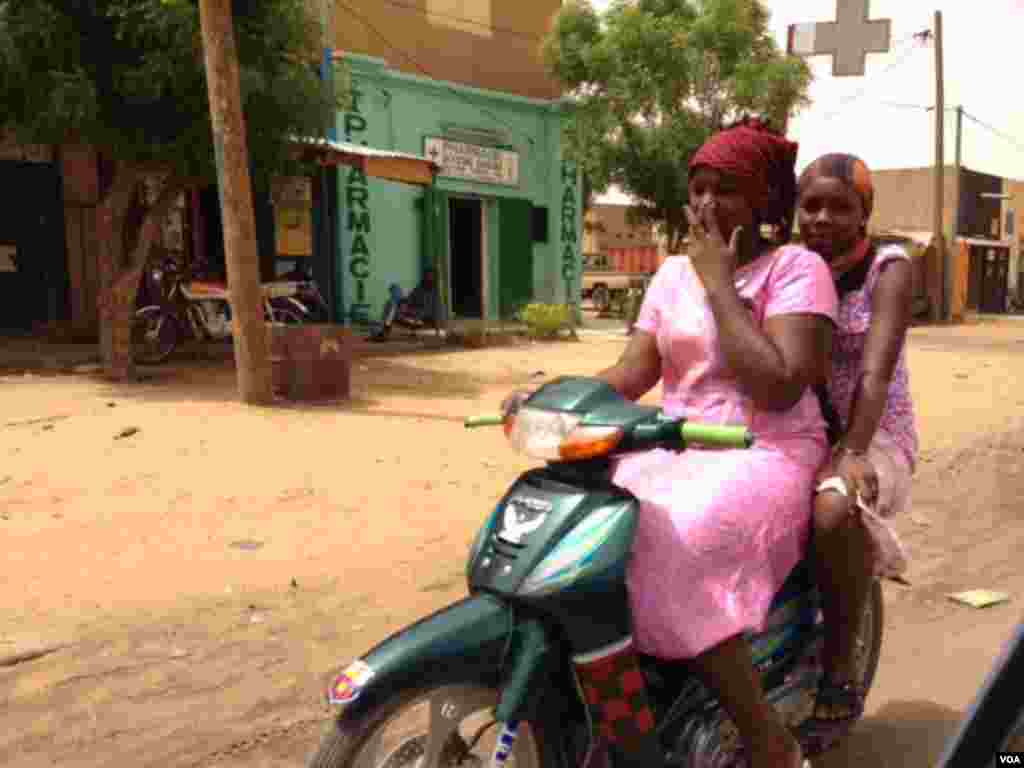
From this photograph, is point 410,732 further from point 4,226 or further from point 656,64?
point 656,64

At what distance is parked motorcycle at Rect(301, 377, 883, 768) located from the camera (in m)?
1.57

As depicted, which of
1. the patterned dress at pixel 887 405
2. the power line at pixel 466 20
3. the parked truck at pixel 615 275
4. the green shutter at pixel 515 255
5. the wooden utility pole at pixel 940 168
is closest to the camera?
the patterned dress at pixel 887 405

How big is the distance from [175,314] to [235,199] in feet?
11.2

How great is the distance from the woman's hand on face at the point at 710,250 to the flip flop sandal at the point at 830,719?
3.57 feet

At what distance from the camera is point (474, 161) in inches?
654

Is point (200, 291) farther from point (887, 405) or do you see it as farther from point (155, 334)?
point (887, 405)

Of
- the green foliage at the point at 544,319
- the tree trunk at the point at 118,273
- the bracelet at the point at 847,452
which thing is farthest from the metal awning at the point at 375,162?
the bracelet at the point at 847,452

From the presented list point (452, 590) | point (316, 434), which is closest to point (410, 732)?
point (452, 590)

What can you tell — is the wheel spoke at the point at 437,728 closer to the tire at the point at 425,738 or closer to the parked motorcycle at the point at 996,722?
the tire at the point at 425,738

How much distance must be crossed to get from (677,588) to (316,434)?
4.92 metres

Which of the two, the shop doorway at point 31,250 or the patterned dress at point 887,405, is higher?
the shop doorway at point 31,250

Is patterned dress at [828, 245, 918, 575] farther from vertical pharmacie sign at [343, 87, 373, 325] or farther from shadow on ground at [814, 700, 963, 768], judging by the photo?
vertical pharmacie sign at [343, 87, 373, 325]

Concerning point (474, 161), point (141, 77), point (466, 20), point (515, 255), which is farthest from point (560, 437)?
point (515, 255)

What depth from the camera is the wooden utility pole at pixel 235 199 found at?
6921 millimetres
